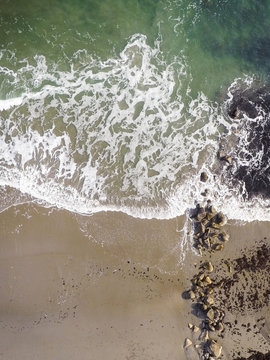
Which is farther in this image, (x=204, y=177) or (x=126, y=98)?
(x=126, y=98)

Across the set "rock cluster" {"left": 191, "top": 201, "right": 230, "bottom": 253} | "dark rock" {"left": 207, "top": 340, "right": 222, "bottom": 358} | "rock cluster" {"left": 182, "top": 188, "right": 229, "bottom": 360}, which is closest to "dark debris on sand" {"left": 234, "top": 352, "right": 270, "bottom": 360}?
"dark rock" {"left": 207, "top": 340, "right": 222, "bottom": 358}

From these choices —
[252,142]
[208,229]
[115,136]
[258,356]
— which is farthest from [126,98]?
[258,356]

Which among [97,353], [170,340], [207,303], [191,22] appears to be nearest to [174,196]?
[207,303]

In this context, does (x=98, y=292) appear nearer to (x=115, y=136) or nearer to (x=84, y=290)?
(x=84, y=290)

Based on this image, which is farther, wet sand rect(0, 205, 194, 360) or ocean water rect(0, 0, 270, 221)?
ocean water rect(0, 0, 270, 221)

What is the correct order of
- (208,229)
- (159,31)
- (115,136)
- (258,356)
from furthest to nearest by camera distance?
1. (159,31)
2. (115,136)
3. (208,229)
4. (258,356)

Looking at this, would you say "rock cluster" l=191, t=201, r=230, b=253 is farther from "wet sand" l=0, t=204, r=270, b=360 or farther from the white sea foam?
"wet sand" l=0, t=204, r=270, b=360
